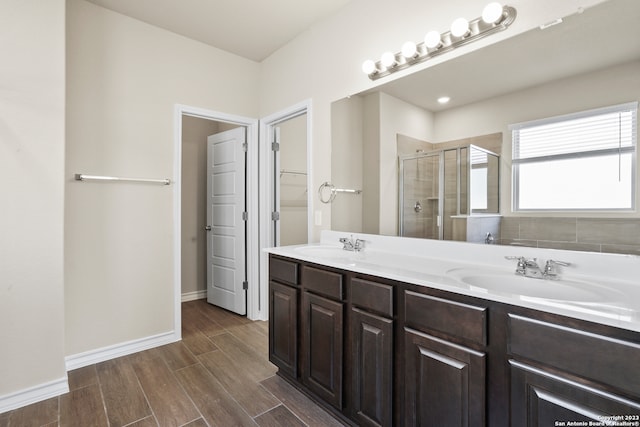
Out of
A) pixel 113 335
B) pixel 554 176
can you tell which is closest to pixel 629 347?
pixel 554 176

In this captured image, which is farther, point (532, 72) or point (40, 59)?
point (40, 59)

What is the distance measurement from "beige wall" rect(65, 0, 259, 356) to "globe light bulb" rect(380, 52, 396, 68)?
1767 mm

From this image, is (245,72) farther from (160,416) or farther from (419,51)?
(160,416)

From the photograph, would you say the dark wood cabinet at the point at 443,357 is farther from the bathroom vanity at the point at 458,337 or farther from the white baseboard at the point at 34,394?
the white baseboard at the point at 34,394

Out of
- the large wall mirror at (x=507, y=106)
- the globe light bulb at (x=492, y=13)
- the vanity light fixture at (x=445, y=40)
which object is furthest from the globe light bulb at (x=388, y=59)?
the globe light bulb at (x=492, y=13)

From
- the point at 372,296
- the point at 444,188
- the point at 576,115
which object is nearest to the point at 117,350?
the point at 372,296

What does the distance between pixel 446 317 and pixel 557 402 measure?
378mm

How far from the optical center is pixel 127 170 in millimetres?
2492

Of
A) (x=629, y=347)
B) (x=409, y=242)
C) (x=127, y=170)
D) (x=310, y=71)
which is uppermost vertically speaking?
(x=310, y=71)

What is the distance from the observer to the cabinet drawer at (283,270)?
1907mm

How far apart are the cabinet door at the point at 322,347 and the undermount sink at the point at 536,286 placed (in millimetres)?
653

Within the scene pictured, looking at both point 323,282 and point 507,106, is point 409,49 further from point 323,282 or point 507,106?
point 323,282

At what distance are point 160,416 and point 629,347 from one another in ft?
6.88

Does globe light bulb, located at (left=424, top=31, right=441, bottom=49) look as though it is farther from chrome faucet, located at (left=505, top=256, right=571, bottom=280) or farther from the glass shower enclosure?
chrome faucet, located at (left=505, top=256, right=571, bottom=280)
